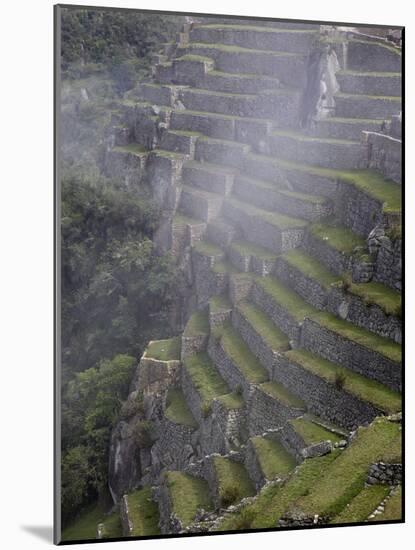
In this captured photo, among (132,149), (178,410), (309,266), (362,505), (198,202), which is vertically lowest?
(362,505)

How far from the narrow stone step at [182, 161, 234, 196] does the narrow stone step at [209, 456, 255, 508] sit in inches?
168

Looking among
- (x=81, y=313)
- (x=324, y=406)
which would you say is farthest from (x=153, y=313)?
(x=324, y=406)

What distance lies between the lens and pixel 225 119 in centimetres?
2397

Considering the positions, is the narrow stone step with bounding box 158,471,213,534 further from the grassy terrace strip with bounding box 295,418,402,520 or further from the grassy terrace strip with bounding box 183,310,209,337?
the grassy terrace strip with bounding box 183,310,209,337

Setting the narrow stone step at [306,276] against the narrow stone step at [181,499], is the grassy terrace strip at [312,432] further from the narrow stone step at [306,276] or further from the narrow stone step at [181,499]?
the narrow stone step at [306,276]

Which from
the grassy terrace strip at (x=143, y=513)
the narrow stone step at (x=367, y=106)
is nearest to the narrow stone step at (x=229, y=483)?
the grassy terrace strip at (x=143, y=513)

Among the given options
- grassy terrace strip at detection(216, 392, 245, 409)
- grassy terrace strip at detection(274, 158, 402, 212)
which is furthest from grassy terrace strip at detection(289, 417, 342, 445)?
grassy terrace strip at detection(274, 158, 402, 212)

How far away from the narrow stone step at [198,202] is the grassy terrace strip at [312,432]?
12.3 ft

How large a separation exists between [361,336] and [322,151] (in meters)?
3.19

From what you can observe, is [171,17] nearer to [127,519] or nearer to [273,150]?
[273,150]

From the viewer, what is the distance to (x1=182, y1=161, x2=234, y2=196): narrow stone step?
23438 millimetres

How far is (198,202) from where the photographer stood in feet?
76.6

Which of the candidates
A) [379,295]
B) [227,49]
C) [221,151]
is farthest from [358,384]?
[227,49]

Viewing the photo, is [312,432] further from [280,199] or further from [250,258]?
[280,199]
